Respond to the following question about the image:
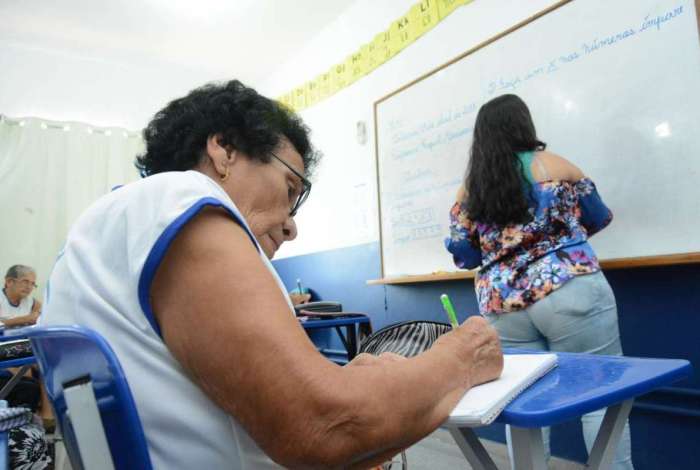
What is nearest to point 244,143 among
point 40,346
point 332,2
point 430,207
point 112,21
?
point 40,346

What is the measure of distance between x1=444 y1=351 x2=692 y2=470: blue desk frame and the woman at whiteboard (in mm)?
546

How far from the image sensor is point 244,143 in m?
0.74

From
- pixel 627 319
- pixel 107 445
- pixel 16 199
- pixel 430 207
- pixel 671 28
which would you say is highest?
pixel 16 199

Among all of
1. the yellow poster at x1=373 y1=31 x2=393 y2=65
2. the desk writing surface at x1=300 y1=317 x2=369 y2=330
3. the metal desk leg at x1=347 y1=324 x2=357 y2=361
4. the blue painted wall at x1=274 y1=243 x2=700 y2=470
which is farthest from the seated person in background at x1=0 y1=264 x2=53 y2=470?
the yellow poster at x1=373 y1=31 x2=393 y2=65

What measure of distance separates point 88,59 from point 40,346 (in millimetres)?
4385

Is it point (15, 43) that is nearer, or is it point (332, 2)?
point (332, 2)

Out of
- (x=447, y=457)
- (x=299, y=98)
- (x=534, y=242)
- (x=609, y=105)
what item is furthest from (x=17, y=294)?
(x=609, y=105)

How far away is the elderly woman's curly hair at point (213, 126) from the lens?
2.47 ft

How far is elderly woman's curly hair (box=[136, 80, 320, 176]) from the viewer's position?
29.6 inches

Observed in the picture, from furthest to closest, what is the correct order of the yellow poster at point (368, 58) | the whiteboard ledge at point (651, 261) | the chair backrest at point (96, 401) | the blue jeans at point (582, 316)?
the yellow poster at point (368, 58) → the whiteboard ledge at point (651, 261) → the blue jeans at point (582, 316) → the chair backrest at point (96, 401)

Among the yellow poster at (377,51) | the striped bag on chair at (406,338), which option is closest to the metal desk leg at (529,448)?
the striped bag on chair at (406,338)

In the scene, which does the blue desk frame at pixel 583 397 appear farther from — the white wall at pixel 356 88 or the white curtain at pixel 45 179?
→ the white curtain at pixel 45 179

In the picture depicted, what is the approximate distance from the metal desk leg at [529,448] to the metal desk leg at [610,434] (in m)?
0.17

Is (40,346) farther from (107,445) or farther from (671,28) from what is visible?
(671,28)
